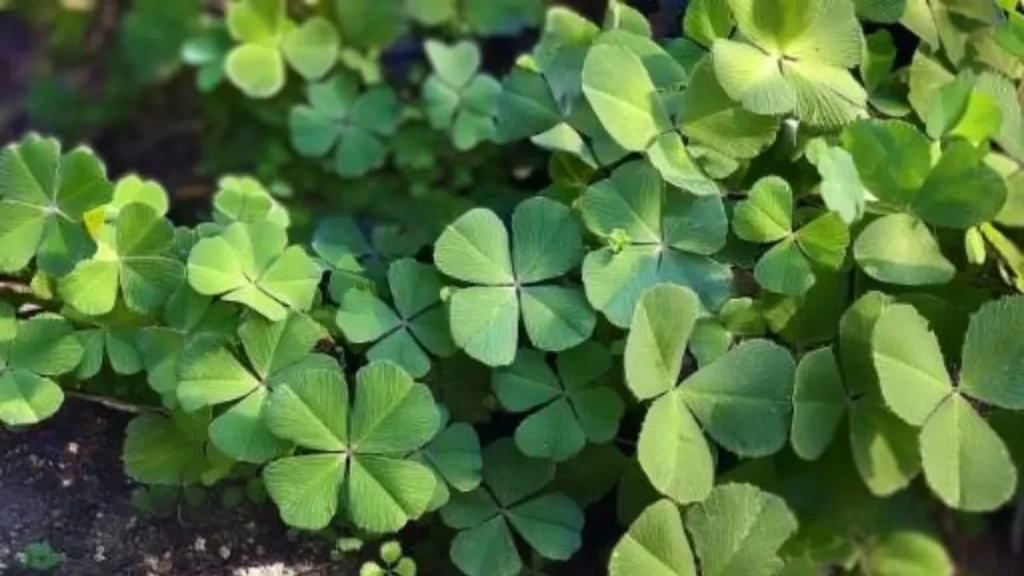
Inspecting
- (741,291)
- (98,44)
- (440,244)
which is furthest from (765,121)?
(98,44)

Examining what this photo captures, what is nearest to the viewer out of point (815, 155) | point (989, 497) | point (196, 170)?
point (989, 497)

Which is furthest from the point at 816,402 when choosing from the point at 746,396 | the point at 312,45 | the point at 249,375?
the point at 312,45

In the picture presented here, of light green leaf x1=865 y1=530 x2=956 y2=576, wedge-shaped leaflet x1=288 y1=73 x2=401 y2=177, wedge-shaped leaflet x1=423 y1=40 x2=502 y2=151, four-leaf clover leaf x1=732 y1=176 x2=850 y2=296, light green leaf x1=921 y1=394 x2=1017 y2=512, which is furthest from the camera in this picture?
wedge-shaped leaflet x1=288 y1=73 x2=401 y2=177

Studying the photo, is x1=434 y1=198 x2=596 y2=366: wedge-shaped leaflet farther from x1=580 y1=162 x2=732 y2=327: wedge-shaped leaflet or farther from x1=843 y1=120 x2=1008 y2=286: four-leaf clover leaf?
x1=843 y1=120 x2=1008 y2=286: four-leaf clover leaf

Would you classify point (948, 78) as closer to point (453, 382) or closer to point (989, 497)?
point (989, 497)

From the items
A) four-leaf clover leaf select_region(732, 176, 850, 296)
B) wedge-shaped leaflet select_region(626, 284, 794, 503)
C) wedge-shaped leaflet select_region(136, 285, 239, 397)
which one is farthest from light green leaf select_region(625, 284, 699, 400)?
wedge-shaped leaflet select_region(136, 285, 239, 397)

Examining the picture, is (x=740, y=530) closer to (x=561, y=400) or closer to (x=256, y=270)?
(x=561, y=400)

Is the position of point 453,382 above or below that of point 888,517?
above

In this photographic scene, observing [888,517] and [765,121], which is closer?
[765,121]
